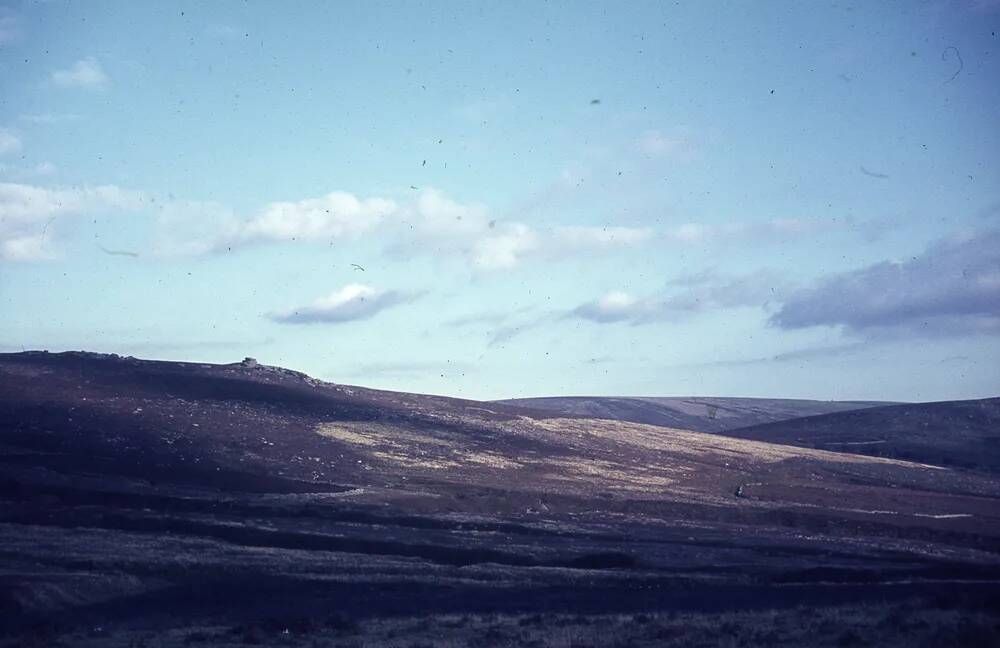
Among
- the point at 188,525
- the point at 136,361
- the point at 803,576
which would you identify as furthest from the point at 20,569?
the point at 136,361

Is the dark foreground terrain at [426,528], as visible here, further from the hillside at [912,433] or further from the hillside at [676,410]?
the hillside at [676,410]

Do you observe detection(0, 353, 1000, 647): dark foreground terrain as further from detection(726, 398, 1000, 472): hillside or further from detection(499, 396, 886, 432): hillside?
detection(499, 396, 886, 432): hillside

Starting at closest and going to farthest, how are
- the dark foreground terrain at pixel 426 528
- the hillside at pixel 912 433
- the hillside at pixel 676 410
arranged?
the dark foreground terrain at pixel 426 528
the hillside at pixel 912 433
the hillside at pixel 676 410

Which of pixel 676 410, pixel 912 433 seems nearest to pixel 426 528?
pixel 912 433

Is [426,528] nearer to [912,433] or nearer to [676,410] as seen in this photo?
[912,433]

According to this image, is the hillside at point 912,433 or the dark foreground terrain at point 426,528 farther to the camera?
the hillside at point 912,433

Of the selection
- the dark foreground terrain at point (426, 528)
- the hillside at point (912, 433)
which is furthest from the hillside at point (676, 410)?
the dark foreground terrain at point (426, 528)

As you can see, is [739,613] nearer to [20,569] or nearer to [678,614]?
[678,614]
